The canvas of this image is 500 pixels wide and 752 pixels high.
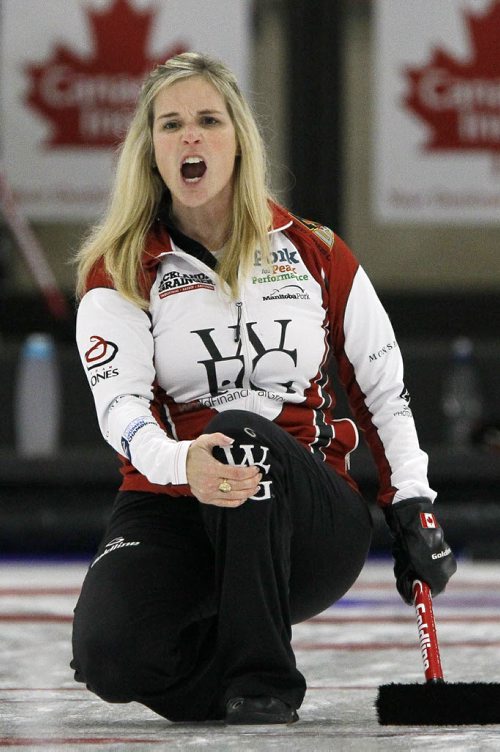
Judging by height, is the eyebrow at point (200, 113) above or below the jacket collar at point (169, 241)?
above

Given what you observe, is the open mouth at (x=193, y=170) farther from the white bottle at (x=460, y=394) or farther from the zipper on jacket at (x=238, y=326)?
the white bottle at (x=460, y=394)

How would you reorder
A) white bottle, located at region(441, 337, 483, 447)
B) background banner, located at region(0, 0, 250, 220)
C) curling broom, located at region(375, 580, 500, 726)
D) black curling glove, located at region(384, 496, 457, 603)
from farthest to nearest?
background banner, located at region(0, 0, 250, 220) < white bottle, located at region(441, 337, 483, 447) < black curling glove, located at region(384, 496, 457, 603) < curling broom, located at region(375, 580, 500, 726)

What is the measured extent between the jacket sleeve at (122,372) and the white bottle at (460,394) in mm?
3226

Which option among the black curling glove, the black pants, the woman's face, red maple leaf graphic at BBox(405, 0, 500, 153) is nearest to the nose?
the woman's face

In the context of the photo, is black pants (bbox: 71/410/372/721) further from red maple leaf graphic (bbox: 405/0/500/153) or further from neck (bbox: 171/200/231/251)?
red maple leaf graphic (bbox: 405/0/500/153)

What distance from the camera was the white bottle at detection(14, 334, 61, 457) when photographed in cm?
539

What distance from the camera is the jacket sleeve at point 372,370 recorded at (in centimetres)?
254

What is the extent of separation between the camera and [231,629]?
87.3 inches

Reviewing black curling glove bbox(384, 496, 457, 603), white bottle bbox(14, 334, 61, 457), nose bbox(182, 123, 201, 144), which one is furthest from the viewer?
white bottle bbox(14, 334, 61, 457)

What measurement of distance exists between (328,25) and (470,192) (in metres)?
0.92

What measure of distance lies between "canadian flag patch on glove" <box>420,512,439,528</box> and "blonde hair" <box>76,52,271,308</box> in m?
0.54

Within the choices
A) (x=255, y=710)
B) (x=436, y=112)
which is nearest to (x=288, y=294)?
(x=255, y=710)

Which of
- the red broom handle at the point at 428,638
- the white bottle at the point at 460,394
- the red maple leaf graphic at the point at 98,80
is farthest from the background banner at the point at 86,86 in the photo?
the red broom handle at the point at 428,638

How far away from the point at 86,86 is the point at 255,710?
4132 mm
